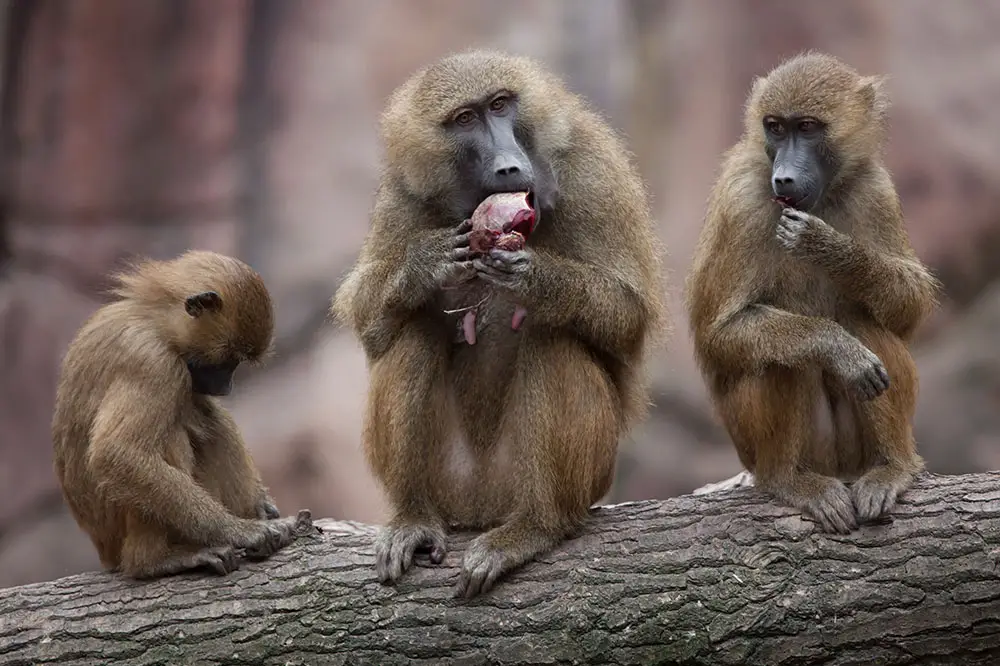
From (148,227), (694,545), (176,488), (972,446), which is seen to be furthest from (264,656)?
(972,446)

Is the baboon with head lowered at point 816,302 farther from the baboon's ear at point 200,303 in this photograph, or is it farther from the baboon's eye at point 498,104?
the baboon's ear at point 200,303

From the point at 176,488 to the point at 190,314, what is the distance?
2.80ft

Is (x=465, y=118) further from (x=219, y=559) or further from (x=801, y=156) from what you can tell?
(x=219, y=559)

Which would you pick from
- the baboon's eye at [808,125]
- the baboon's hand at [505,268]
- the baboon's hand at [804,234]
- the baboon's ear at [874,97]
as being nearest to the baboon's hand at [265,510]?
the baboon's hand at [505,268]

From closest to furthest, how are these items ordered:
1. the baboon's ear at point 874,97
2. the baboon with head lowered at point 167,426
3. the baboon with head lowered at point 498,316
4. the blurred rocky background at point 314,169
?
the baboon with head lowered at point 498,316 → the baboon with head lowered at point 167,426 → the baboon's ear at point 874,97 → the blurred rocky background at point 314,169

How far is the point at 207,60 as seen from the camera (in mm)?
10250

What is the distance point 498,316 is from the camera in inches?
210

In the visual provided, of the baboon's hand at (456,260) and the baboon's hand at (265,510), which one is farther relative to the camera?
the baboon's hand at (265,510)

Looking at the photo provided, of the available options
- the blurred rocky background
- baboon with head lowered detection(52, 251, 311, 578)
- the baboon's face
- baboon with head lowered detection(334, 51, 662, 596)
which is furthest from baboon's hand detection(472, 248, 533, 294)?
the blurred rocky background

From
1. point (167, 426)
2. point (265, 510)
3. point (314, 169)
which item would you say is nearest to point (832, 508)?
point (265, 510)

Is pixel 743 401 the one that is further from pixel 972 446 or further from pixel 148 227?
pixel 148 227

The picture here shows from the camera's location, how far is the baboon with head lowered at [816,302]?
505 cm

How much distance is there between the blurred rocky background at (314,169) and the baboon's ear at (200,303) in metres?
4.61

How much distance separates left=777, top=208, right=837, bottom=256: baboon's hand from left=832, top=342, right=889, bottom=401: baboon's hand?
465 millimetres
